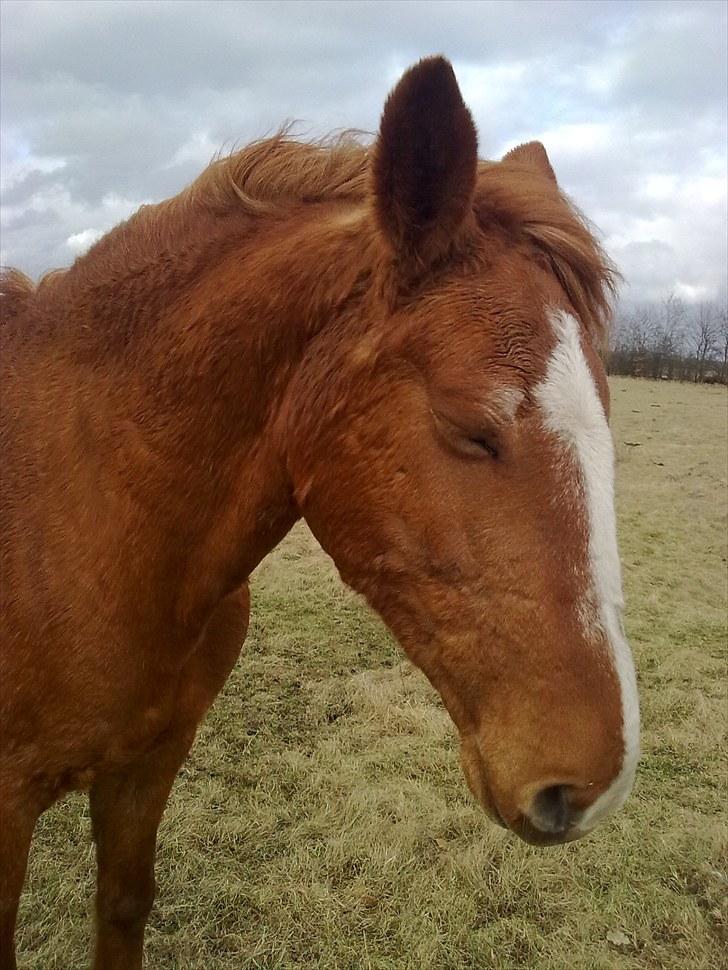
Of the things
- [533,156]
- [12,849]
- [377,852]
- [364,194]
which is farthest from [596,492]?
[377,852]

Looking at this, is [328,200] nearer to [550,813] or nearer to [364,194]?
[364,194]

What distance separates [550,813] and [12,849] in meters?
1.62

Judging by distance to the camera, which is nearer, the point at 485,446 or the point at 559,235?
the point at 485,446

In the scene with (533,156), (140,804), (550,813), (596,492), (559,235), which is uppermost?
(533,156)

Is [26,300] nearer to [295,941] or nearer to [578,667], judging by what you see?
[578,667]

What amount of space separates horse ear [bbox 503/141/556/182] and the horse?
0.10 feet

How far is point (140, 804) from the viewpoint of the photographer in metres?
2.69

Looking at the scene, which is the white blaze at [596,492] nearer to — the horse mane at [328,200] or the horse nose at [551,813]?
the horse nose at [551,813]

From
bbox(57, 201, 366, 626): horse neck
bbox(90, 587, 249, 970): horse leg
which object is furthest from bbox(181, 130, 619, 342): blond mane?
bbox(90, 587, 249, 970): horse leg

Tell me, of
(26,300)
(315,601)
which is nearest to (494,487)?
(26,300)

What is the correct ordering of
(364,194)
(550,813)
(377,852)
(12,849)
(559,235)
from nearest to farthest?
1. (550,813)
2. (559,235)
3. (364,194)
4. (12,849)
5. (377,852)

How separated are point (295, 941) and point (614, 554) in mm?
2821

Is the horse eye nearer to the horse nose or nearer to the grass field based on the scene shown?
the horse nose

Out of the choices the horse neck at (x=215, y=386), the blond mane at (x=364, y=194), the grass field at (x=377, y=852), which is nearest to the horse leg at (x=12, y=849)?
the horse neck at (x=215, y=386)
